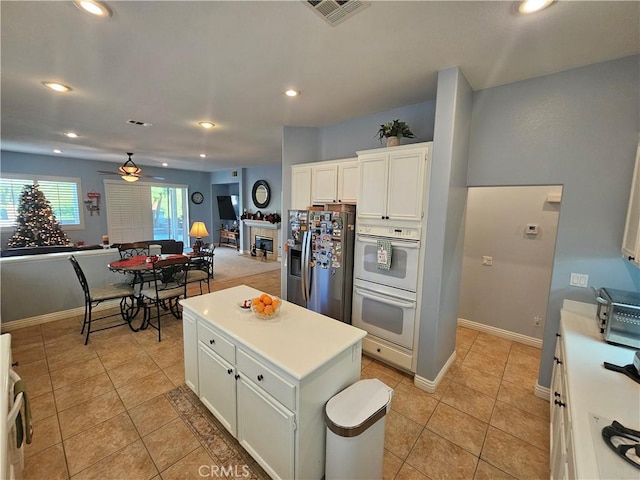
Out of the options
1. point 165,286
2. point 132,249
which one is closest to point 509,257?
point 165,286

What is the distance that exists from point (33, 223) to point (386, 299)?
7.48 metres

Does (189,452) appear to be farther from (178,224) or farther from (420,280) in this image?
(178,224)

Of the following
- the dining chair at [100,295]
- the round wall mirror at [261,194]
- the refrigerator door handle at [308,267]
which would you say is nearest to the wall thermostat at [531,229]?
the refrigerator door handle at [308,267]

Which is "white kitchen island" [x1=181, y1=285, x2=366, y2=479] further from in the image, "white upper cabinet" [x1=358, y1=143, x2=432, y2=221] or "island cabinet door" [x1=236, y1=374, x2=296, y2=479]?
"white upper cabinet" [x1=358, y1=143, x2=432, y2=221]

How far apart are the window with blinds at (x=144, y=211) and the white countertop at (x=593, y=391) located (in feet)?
31.5

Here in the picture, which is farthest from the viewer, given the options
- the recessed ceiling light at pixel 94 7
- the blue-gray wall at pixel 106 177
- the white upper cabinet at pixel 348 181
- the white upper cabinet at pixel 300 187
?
the blue-gray wall at pixel 106 177

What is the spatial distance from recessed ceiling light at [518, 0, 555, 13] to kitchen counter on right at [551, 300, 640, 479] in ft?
6.37

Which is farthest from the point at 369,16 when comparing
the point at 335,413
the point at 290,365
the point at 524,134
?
the point at 335,413

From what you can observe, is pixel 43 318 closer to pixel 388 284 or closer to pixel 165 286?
pixel 165 286

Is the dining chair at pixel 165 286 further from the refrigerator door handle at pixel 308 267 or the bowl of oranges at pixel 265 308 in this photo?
the bowl of oranges at pixel 265 308

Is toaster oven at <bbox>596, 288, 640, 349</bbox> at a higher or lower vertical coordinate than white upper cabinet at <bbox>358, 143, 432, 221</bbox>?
lower

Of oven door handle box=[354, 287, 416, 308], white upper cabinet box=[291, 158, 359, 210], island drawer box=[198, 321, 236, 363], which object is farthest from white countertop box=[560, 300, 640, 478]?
white upper cabinet box=[291, 158, 359, 210]

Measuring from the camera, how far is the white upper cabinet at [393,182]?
246 cm

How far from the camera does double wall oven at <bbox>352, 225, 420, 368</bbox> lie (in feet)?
8.48
